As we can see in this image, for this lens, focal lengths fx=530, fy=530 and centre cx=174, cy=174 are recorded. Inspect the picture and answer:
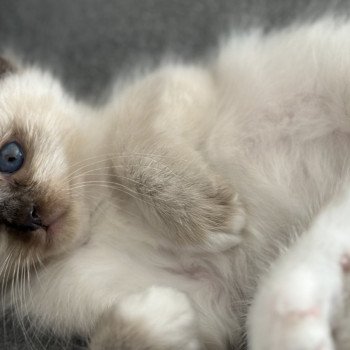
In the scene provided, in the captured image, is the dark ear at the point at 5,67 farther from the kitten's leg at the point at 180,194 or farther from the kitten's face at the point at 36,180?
the kitten's leg at the point at 180,194

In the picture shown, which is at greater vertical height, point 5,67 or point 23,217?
point 5,67

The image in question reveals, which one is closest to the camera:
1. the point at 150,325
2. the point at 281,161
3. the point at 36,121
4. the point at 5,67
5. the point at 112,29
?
the point at 150,325

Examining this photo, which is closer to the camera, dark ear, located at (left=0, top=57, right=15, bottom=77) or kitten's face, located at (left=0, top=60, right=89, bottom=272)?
kitten's face, located at (left=0, top=60, right=89, bottom=272)

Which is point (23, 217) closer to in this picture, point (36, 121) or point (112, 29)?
point (36, 121)

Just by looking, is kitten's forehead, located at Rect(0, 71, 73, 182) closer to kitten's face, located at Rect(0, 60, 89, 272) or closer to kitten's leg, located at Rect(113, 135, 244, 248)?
kitten's face, located at Rect(0, 60, 89, 272)

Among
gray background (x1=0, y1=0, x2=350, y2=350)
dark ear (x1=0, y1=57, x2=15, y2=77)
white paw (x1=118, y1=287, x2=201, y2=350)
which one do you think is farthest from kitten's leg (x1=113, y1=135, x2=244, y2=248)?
gray background (x1=0, y1=0, x2=350, y2=350)

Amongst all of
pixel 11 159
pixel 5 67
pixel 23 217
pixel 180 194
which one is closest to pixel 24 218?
pixel 23 217
